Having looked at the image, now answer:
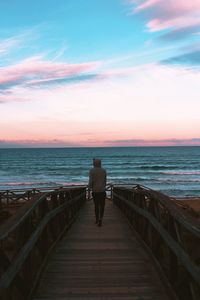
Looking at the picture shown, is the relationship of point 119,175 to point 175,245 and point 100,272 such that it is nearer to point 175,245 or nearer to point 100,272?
point 100,272

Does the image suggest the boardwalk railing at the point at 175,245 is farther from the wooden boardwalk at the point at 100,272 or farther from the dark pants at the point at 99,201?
the dark pants at the point at 99,201

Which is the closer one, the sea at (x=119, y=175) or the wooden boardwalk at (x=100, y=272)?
the wooden boardwalk at (x=100, y=272)

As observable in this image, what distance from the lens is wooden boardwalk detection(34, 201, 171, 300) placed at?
Result: 195 inches

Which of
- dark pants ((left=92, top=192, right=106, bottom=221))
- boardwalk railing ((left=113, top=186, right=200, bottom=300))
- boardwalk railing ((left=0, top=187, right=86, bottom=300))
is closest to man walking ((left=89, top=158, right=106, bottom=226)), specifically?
dark pants ((left=92, top=192, right=106, bottom=221))

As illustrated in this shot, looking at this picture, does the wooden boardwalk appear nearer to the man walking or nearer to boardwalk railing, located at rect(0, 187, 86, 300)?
boardwalk railing, located at rect(0, 187, 86, 300)

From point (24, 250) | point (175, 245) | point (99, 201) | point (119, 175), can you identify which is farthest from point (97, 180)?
point (119, 175)

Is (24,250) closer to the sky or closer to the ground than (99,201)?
closer to the sky

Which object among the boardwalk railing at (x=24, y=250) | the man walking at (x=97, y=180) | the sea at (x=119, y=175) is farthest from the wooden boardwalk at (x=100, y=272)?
the sea at (x=119, y=175)

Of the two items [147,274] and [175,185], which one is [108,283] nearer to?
[147,274]

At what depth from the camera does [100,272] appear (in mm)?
5938

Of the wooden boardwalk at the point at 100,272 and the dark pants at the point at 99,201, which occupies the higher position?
the dark pants at the point at 99,201

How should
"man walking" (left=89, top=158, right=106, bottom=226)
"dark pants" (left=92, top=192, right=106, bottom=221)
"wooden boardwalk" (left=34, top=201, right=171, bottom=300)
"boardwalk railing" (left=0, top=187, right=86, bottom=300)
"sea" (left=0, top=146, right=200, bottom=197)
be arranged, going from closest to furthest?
"boardwalk railing" (left=0, top=187, right=86, bottom=300) → "wooden boardwalk" (left=34, top=201, right=171, bottom=300) → "man walking" (left=89, top=158, right=106, bottom=226) → "dark pants" (left=92, top=192, right=106, bottom=221) → "sea" (left=0, top=146, right=200, bottom=197)

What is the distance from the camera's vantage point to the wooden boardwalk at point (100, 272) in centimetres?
496

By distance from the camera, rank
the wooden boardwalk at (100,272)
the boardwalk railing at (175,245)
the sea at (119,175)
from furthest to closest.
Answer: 1. the sea at (119,175)
2. the wooden boardwalk at (100,272)
3. the boardwalk railing at (175,245)
